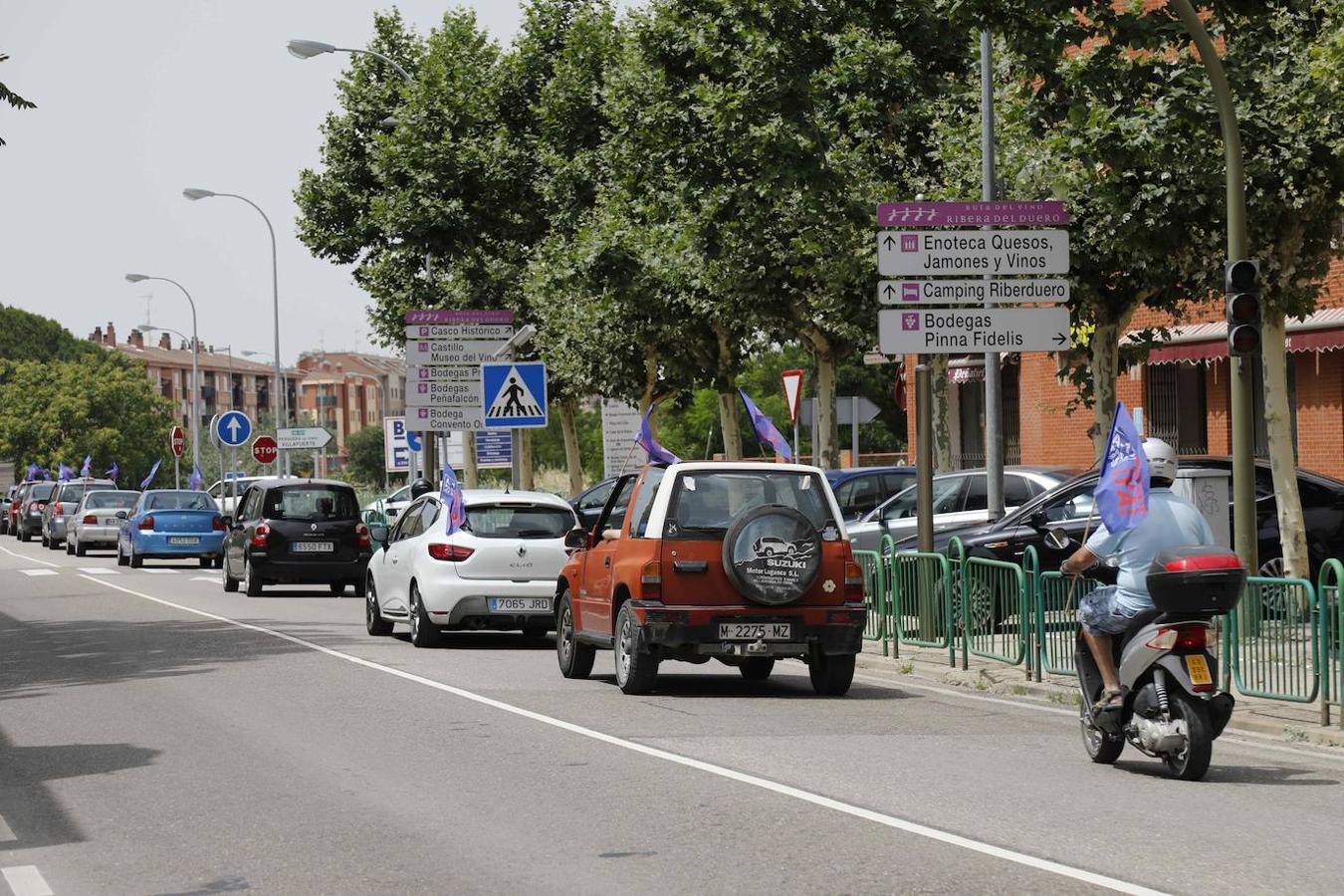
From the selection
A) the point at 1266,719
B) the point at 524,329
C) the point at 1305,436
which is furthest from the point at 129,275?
the point at 1266,719

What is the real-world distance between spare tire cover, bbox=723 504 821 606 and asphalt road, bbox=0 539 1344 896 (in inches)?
33.3

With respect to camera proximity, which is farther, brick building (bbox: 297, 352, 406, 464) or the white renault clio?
brick building (bbox: 297, 352, 406, 464)

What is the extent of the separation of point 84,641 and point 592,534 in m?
7.55

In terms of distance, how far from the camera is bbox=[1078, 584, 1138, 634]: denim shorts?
34.3 feet

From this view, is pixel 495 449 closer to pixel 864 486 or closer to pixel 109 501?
pixel 109 501

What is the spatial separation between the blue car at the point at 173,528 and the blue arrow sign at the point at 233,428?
470 cm

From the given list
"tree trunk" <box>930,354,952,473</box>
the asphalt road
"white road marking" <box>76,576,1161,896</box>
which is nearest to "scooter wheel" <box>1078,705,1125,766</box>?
the asphalt road

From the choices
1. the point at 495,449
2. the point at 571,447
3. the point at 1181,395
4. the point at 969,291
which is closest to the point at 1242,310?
the point at 969,291

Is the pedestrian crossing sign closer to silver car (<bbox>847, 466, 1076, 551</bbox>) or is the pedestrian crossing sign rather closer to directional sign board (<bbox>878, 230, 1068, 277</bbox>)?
silver car (<bbox>847, 466, 1076, 551</bbox>)

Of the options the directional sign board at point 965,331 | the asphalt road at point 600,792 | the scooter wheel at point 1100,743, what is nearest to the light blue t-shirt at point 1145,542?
the scooter wheel at point 1100,743

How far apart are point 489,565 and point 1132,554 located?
9.49 m

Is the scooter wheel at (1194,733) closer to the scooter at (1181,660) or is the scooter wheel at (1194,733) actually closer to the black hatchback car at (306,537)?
the scooter at (1181,660)

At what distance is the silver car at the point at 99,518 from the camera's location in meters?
47.0

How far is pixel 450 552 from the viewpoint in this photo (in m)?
19.0
